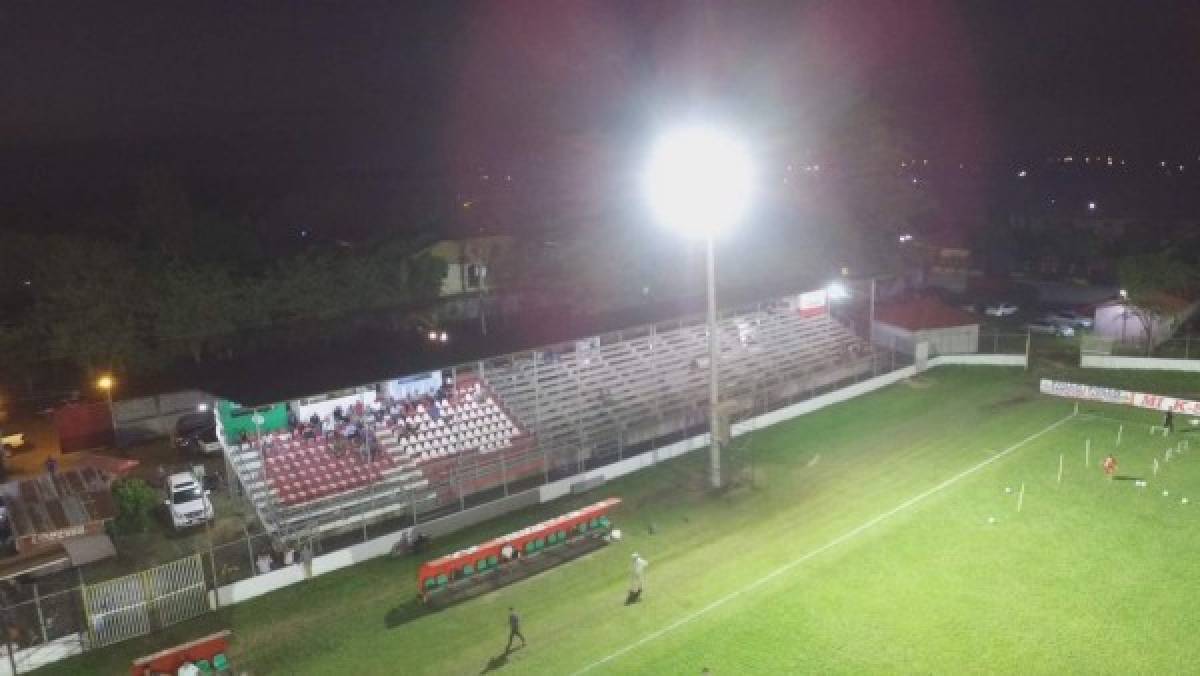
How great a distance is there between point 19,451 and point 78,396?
5.73m

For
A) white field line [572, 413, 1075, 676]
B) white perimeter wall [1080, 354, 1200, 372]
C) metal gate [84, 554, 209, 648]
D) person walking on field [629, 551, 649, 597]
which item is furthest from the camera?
white perimeter wall [1080, 354, 1200, 372]

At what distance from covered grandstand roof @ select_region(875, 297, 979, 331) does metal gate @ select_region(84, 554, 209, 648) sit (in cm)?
3350

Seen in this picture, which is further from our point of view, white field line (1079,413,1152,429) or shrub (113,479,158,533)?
white field line (1079,413,1152,429)

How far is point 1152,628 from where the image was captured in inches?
Result: 693

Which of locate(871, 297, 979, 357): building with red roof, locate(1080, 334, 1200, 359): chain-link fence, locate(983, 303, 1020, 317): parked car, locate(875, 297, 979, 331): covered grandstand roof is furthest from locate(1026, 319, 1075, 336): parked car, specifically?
locate(871, 297, 979, 357): building with red roof

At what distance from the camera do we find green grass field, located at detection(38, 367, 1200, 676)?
17.1m

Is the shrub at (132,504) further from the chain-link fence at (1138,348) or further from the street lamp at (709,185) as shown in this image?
the chain-link fence at (1138,348)

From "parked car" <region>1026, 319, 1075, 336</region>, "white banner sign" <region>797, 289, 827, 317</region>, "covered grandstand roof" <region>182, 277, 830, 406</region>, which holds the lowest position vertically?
"parked car" <region>1026, 319, 1075, 336</region>

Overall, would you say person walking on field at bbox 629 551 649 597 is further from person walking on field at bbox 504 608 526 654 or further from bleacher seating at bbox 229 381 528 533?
bleacher seating at bbox 229 381 528 533

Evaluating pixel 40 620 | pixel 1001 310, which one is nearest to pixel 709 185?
pixel 40 620

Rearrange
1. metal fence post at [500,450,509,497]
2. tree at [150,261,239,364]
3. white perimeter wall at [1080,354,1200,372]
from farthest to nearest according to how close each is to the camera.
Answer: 1. white perimeter wall at [1080,354,1200,372]
2. tree at [150,261,239,364]
3. metal fence post at [500,450,509,497]

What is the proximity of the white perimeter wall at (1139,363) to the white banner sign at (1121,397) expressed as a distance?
5742 mm

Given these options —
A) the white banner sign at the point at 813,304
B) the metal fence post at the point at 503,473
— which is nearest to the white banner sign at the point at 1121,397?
the white banner sign at the point at 813,304

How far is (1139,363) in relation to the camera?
37875 millimetres
